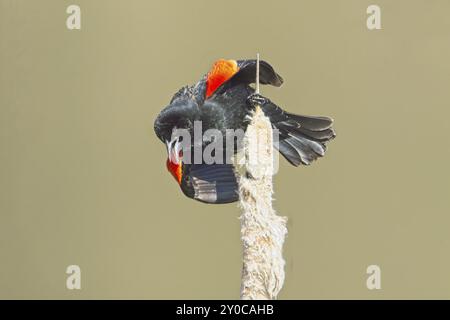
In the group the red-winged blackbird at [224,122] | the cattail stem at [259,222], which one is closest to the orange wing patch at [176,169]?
the red-winged blackbird at [224,122]

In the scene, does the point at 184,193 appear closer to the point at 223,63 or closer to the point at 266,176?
the point at 223,63

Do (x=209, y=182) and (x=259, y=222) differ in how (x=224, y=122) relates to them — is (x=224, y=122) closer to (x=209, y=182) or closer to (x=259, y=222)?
→ (x=209, y=182)

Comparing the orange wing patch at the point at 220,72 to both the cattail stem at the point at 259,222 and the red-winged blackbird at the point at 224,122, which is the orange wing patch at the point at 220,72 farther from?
the cattail stem at the point at 259,222

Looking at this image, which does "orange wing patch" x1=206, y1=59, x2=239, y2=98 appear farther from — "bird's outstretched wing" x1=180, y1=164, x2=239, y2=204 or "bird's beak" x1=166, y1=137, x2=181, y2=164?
"bird's outstretched wing" x1=180, y1=164, x2=239, y2=204

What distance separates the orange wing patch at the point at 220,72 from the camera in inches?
188

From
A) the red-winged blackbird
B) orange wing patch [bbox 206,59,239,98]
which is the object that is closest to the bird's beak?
the red-winged blackbird

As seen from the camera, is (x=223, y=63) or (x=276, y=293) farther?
(x=223, y=63)

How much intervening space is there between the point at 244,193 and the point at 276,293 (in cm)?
47

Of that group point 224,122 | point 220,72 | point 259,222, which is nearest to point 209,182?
point 224,122

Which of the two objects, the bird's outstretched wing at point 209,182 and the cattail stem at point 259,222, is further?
the bird's outstretched wing at point 209,182

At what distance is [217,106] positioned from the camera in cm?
484
